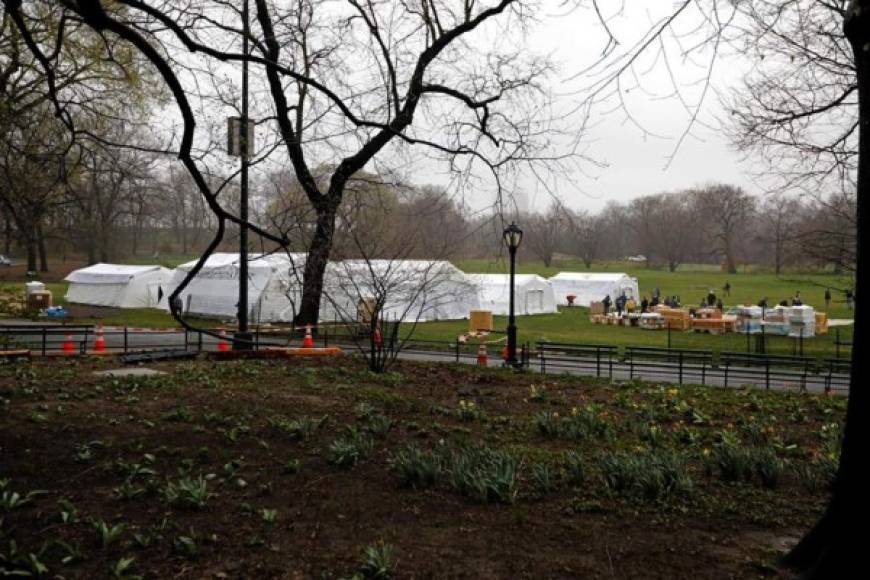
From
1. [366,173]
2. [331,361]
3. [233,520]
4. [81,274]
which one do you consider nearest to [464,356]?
[366,173]

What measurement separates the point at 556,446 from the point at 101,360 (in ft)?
31.3

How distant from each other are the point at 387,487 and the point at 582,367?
50.5ft

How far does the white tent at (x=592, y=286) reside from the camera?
47.1 metres

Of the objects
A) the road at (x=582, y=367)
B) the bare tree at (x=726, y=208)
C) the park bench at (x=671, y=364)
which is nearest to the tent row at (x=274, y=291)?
the road at (x=582, y=367)

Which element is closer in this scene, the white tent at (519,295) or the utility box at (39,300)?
the utility box at (39,300)

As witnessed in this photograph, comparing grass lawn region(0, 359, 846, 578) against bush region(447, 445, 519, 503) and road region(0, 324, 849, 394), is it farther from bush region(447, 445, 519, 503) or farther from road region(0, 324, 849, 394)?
road region(0, 324, 849, 394)

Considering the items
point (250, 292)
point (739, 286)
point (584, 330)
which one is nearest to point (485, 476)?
point (250, 292)

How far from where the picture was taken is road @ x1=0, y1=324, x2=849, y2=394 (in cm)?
1656

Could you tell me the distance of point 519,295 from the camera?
41.8 m

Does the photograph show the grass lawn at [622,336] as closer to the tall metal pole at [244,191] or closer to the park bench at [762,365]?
the park bench at [762,365]

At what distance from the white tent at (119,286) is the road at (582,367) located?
54.4 ft

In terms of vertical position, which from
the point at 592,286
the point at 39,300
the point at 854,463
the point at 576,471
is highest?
the point at 592,286

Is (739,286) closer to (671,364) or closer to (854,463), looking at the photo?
(671,364)

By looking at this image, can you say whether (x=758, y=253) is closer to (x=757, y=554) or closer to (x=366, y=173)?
(x=366, y=173)
